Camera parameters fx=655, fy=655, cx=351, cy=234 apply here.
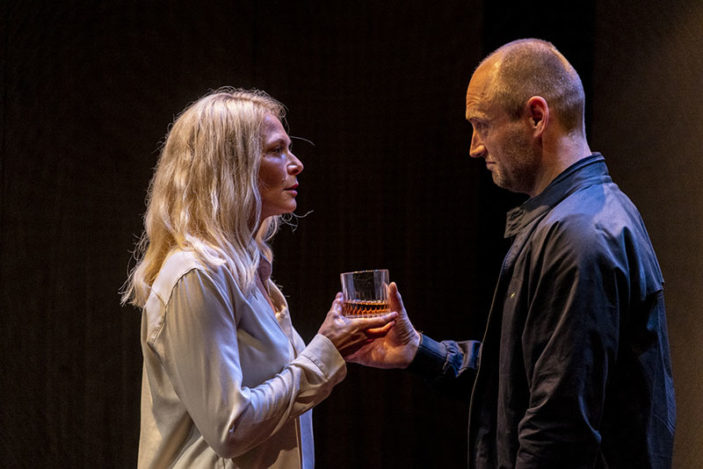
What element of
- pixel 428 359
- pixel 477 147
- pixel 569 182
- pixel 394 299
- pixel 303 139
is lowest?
pixel 428 359

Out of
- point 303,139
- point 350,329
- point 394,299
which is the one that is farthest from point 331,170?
point 350,329

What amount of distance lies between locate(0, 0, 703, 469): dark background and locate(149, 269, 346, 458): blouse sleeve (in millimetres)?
1358

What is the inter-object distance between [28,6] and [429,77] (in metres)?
1.91

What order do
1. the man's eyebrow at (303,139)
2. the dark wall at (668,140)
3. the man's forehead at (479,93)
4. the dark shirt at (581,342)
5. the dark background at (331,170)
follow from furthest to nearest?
the man's eyebrow at (303,139), the dark background at (331,170), the dark wall at (668,140), the man's forehead at (479,93), the dark shirt at (581,342)

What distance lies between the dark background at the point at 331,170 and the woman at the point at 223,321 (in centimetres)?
103

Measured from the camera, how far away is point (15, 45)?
3072mm

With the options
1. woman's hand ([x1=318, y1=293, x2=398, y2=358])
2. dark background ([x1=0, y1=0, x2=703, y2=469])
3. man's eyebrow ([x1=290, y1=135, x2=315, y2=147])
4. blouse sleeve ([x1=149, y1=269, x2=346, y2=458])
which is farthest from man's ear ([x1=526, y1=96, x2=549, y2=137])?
man's eyebrow ([x1=290, y1=135, x2=315, y2=147])

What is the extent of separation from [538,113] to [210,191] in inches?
33.1

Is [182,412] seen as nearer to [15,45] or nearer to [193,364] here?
[193,364]

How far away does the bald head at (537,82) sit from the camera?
1.60 metres

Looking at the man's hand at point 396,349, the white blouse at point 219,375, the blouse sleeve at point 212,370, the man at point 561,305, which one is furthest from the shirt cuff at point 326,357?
the man's hand at point 396,349

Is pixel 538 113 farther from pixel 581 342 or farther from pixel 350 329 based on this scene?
pixel 350 329

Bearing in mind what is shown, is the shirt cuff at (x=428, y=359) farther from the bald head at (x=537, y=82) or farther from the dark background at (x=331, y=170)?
the bald head at (x=537, y=82)

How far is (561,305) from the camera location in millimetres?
1372
